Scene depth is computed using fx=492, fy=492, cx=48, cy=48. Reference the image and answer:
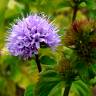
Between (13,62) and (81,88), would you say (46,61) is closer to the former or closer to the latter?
(81,88)

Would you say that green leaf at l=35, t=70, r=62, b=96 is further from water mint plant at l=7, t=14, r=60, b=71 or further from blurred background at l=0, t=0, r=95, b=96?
blurred background at l=0, t=0, r=95, b=96

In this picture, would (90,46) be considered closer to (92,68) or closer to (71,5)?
(92,68)

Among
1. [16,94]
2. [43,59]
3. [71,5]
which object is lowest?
[16,94]

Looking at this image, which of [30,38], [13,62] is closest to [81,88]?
[30,38]

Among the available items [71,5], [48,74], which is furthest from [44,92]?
[71,5]

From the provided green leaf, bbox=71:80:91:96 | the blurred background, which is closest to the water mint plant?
green leaf, bbox=71:80:91:96

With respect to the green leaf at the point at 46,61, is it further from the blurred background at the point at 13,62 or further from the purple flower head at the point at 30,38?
the blurred background at the point at 13,62
